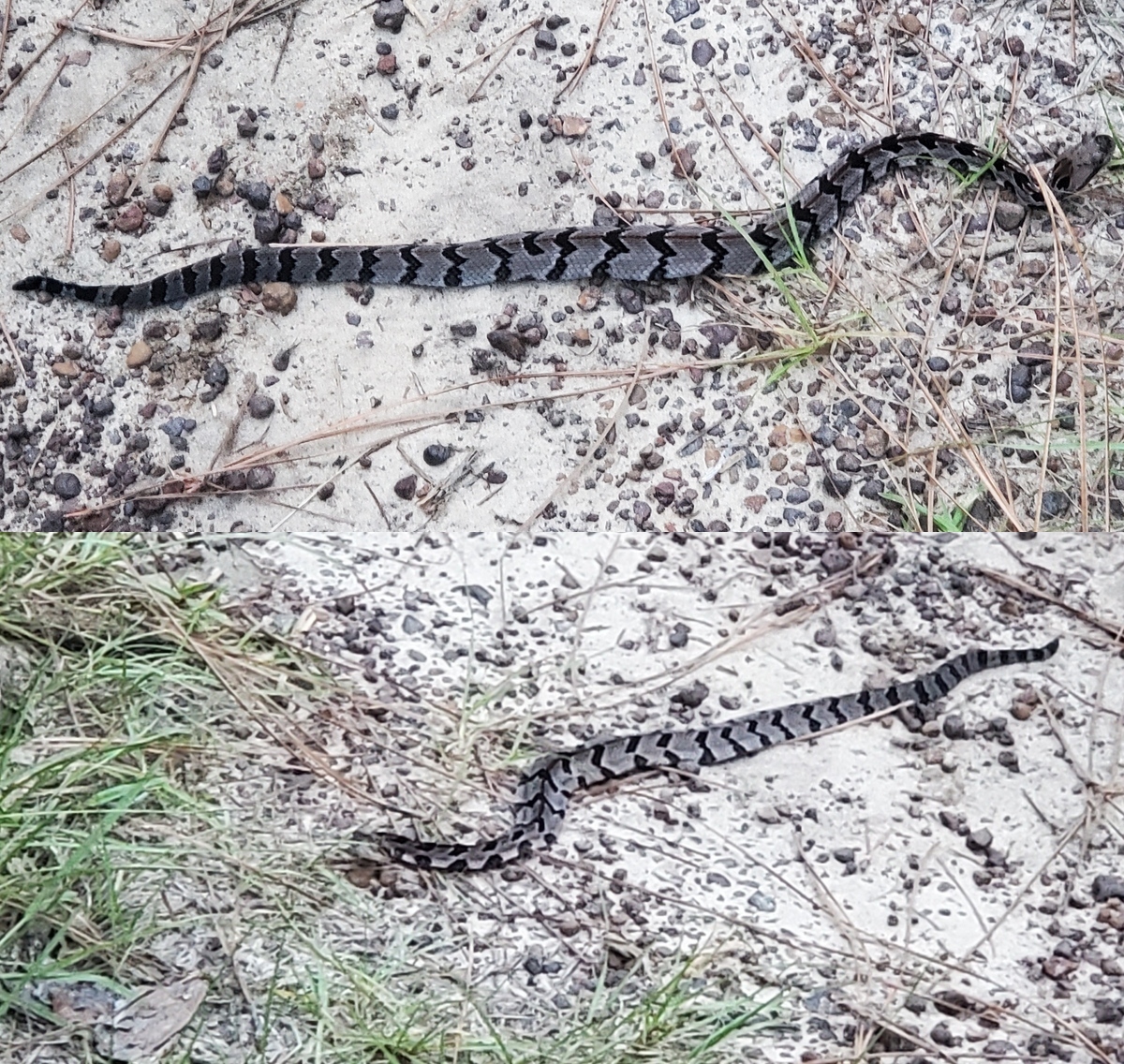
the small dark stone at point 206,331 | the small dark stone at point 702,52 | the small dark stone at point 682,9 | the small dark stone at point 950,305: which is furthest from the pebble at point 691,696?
the small dark stone at point 682,9

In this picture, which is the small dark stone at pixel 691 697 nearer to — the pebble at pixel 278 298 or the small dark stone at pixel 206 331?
the pebble at pixel 278 298

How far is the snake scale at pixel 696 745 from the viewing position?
367 cm

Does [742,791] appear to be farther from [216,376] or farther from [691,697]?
[216,376]

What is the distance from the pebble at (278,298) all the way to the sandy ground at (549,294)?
44 millimetres

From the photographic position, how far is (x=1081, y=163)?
443 cm

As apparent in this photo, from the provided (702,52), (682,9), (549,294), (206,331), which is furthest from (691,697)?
(682,9)

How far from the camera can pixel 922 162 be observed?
4598 mm

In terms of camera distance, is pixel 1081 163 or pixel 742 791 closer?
pixel 742 791

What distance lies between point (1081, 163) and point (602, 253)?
168cm

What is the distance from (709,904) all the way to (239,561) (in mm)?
1830

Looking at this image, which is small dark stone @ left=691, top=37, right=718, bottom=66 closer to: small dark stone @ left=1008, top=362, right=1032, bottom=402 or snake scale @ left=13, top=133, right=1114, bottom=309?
snake scale @ left=13, top=133, right=1114, bottom=309

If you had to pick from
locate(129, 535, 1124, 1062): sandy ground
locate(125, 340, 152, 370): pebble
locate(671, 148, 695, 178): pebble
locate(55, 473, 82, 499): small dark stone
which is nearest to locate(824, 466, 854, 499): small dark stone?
locate(129, 535, 1124, 1062): sandy ground

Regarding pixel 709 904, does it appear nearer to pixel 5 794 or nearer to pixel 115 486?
pixel 5 794

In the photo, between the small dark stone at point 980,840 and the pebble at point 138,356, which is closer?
the small dark stone at point 980,840
